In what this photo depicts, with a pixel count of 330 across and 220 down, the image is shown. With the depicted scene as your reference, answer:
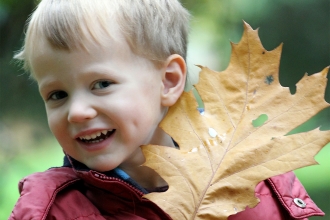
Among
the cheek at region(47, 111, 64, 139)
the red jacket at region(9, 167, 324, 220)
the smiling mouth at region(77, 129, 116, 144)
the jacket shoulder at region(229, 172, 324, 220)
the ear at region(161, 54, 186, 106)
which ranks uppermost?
the ear at region(161, 54, 186, 106)

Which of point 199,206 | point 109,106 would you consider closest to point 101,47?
point 109,106

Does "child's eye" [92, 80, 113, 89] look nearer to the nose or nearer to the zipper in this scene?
the nose

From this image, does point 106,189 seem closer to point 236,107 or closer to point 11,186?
point 236,107

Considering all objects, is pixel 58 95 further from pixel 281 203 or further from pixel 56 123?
pixel 281 203

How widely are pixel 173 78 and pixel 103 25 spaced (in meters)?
0.19

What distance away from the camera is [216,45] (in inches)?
70.9

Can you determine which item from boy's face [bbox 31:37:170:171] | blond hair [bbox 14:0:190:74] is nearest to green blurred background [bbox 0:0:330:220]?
blond hair [bbox 14:0:190:74]

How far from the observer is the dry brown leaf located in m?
0.77

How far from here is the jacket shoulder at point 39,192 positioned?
82cm

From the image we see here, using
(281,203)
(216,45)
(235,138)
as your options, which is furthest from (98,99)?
(216,45)

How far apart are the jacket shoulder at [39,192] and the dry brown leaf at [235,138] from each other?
190 millimetres

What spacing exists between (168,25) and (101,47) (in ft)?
0.69

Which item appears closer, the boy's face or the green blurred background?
the boy's face

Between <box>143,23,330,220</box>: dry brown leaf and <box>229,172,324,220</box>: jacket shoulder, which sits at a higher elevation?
<box>143,23,330,220</box>: dry brown leaf
